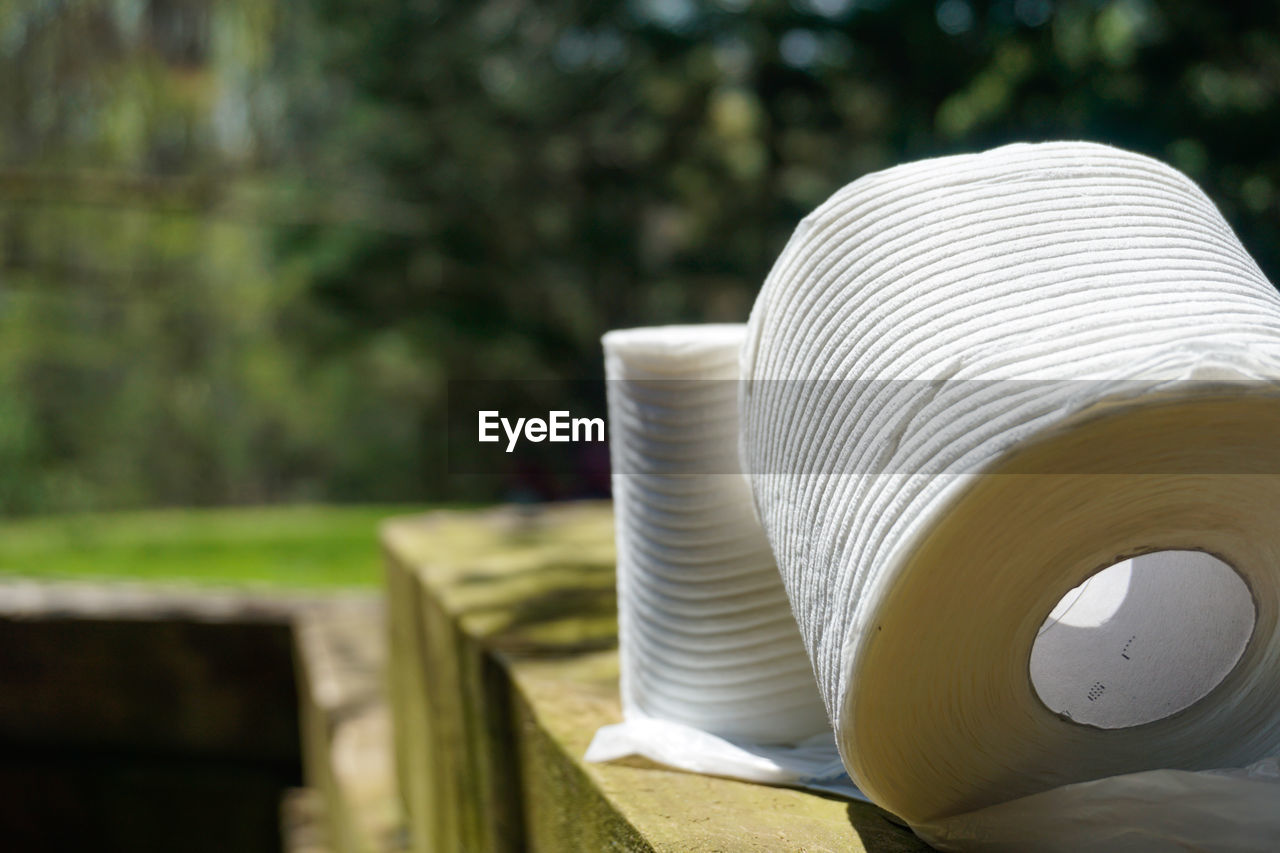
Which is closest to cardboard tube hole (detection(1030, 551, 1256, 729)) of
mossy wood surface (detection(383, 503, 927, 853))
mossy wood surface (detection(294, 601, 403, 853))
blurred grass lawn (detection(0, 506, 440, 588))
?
mossy wood surface (detection(383, 503, 927, 853))

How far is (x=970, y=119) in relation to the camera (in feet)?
27.4

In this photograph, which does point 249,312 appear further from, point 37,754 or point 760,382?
point 760,382

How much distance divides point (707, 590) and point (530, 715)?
1.01 feet

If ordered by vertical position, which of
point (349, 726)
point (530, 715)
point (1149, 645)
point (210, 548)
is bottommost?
point (210, 548)

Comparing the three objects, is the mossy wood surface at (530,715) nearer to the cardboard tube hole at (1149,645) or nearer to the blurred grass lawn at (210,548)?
the cardboard tube hole at (1149,645)

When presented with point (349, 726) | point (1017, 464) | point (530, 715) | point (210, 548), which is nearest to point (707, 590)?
point (530, 715)

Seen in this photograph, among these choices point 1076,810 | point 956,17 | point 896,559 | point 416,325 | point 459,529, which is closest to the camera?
point 896,559

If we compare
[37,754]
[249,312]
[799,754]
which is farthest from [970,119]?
[249,312]

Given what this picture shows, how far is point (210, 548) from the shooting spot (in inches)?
253

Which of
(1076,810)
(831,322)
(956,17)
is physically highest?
(956,17)

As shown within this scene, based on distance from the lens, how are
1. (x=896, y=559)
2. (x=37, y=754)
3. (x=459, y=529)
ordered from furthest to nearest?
(x=37, y=754) < (x=459, y=529) < (x=896, y=559)

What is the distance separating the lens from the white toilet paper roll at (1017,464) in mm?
797

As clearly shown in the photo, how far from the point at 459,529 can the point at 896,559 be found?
2262 millimetres

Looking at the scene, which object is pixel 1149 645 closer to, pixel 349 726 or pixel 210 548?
pixel 349 726
